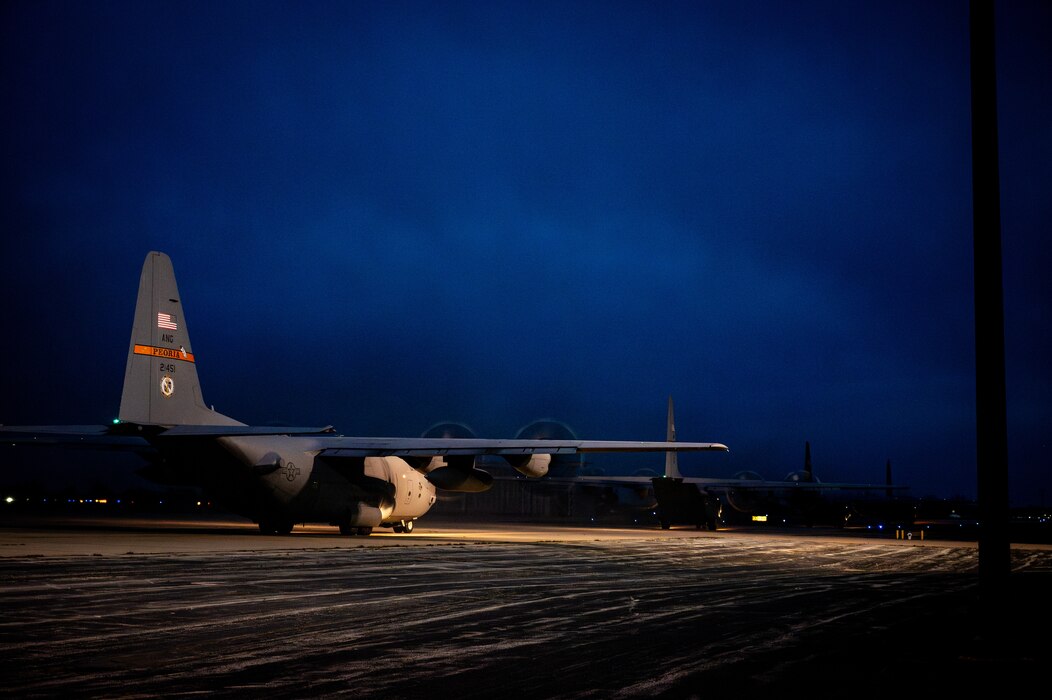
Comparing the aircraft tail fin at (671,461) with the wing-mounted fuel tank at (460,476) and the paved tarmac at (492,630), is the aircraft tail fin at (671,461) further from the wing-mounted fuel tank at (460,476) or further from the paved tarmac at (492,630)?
the paved tarmac at (492,630)

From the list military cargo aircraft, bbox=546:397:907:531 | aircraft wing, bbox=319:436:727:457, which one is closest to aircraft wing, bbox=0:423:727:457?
aircraft wing, bbox=319:436:727:457

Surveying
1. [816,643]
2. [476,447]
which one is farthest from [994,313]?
[476,447]

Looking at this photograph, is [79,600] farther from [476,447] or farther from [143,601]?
[476,447]

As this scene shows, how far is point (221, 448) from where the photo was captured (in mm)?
31344

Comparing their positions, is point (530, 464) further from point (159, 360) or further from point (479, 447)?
point (159, 360)

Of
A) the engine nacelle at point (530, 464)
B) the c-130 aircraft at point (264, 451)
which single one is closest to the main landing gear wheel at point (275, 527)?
the c-130 aircraft at point (264, 451)

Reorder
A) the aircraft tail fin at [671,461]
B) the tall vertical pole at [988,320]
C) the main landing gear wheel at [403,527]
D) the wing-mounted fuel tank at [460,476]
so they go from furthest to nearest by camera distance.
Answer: the aircraft tail fin at [671,461], the main landing gear wheel at [403,527], the wing-mounted fuel tank at [460,476], the tall vertical pole at [988,320]

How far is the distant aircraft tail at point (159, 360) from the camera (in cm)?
2970

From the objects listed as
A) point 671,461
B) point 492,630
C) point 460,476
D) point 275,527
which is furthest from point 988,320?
point 671,461

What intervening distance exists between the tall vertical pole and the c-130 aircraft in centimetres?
1981

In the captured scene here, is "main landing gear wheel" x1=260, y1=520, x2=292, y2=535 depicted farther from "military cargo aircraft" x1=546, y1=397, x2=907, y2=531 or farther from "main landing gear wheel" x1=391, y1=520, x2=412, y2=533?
"military cargo aircraft" x1=546, y1=397, x2=907, y2=531

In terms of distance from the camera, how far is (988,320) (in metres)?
8.88

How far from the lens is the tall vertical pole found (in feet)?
28.2

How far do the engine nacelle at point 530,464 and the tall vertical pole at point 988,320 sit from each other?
27.0 m
